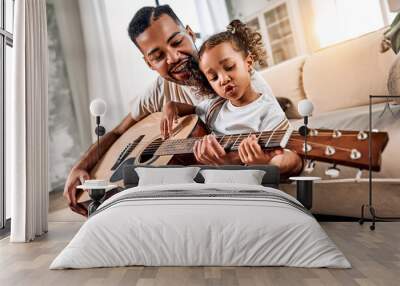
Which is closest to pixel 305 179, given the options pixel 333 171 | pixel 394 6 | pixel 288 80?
pixel 333 171

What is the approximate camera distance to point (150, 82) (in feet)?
19.6

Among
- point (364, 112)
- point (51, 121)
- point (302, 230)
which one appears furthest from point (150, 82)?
point (302, 230)

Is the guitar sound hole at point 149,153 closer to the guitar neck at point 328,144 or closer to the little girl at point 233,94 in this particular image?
the little girl at point 233,94

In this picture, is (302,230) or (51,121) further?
(51,121)

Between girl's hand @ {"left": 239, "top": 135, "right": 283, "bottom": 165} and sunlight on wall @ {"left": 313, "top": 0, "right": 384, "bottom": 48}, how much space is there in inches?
53.6

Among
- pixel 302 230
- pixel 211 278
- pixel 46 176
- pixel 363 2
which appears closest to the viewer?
pixel 211 278

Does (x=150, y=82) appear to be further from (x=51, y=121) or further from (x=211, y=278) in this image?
(x=211, y=278)

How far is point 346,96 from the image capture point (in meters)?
5.50

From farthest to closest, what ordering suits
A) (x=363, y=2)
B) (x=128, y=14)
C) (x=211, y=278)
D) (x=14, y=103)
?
(x=128, y=14) → (x=363, y=2) → (x=14, y=103) → (x=211, y=278)

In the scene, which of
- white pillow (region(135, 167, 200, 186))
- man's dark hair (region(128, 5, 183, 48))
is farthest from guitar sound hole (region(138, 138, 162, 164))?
man's dark hair (region(128, 5, 183, 48))

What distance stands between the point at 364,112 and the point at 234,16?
187cm

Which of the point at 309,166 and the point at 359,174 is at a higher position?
the point at 309,166

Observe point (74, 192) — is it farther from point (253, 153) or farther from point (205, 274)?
point (205, 274)

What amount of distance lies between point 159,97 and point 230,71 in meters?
0.92
